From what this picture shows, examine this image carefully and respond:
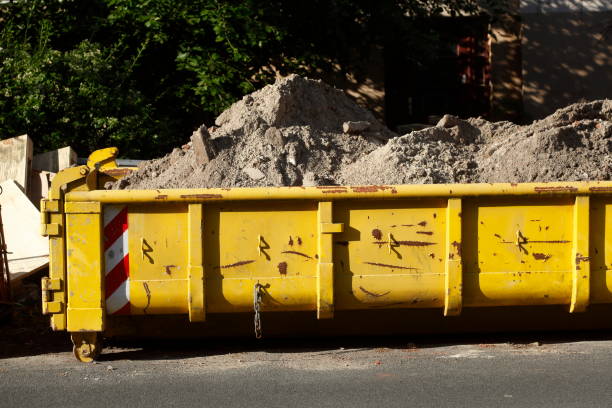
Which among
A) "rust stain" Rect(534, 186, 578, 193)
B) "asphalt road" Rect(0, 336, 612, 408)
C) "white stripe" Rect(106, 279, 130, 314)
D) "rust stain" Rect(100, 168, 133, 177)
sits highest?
"rust stain" Rect(100, 168, 133, 177)

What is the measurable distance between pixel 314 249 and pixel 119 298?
4.01 ft

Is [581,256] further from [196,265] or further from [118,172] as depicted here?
[118,172]

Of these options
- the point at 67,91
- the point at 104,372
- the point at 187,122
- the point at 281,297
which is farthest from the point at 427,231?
the point at 187,122

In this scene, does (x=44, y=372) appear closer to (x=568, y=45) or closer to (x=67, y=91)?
(x=67, y=91)

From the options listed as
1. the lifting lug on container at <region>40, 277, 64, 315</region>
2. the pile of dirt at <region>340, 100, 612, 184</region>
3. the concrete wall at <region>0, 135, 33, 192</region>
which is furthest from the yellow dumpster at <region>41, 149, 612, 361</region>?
the concrete wall at <region>0, 135, 33, 192</region>

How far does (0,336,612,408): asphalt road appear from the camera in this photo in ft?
15.8

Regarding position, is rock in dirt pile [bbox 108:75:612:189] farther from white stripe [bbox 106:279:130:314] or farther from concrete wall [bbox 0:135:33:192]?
concrete wall [bbox 0:135:33:192]

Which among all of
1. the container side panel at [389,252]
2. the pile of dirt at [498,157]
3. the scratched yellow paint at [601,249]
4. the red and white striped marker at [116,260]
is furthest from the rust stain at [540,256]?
the red and white striped marker at [116,260]

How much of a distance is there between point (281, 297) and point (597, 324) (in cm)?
216

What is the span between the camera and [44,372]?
554 centimetres

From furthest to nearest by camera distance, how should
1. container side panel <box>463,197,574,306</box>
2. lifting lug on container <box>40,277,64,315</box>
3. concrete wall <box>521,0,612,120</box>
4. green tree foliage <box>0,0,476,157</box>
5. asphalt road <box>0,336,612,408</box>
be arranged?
concrete wall <box>521,0,612,120</box>
green tree foliage <box>0,0,476,157</box>
container side panel <box>463,197,574,306</box>
lifting lug on container <box>40,277,64,315</box>
asphalt road <box>0,336,612,408</box>

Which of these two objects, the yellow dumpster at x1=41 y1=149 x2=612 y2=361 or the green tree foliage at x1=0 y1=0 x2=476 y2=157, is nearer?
the yellow dumpster at x1=41 y1=149 x2=612 y2=361

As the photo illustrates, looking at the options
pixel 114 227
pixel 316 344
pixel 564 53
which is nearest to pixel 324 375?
pixel 316 344

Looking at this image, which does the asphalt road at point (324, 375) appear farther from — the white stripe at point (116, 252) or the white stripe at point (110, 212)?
the white stripe at point (110, 212)
